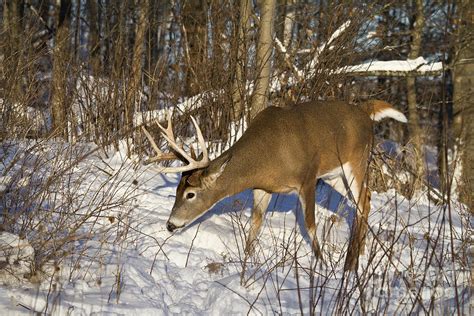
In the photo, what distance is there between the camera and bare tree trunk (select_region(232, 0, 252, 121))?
7258 mm

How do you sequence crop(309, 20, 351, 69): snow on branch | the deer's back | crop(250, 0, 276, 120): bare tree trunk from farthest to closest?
crop(309, 20, 351, 69): snow on branch → crop(250, 0, 276, 120): bare tree trunk → the deer's back

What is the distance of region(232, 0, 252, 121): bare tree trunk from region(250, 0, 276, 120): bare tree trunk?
0.62ft

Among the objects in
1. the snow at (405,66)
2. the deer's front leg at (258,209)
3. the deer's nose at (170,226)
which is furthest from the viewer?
the snow at (405,66)

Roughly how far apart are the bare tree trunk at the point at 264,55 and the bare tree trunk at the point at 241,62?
19 centimetres

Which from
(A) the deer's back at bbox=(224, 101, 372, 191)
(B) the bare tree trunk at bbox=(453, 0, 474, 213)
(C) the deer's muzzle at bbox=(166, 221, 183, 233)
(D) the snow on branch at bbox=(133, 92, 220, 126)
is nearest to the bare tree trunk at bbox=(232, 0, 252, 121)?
(D) the snow on branch at bbox=(133, 92, 220, 126)

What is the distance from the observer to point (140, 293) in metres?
3.78

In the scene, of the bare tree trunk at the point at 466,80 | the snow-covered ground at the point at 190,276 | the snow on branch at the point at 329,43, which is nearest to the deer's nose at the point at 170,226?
the snow-covered ground at the point at 190,276

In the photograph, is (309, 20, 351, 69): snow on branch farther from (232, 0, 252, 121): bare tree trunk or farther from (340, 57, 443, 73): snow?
(232, 0, 252, 121): bare tree trunk

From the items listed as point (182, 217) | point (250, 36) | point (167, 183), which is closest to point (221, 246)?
point (182, 217)

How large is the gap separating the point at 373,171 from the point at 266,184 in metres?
3.25

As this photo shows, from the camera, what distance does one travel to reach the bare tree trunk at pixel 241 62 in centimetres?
726

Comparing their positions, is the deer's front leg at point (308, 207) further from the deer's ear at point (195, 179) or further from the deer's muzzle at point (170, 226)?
the deer's muzzle at point (170, 226)

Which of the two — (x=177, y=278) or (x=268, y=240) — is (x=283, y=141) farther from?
(x=177, y=278)

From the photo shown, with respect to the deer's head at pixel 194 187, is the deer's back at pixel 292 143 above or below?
above
